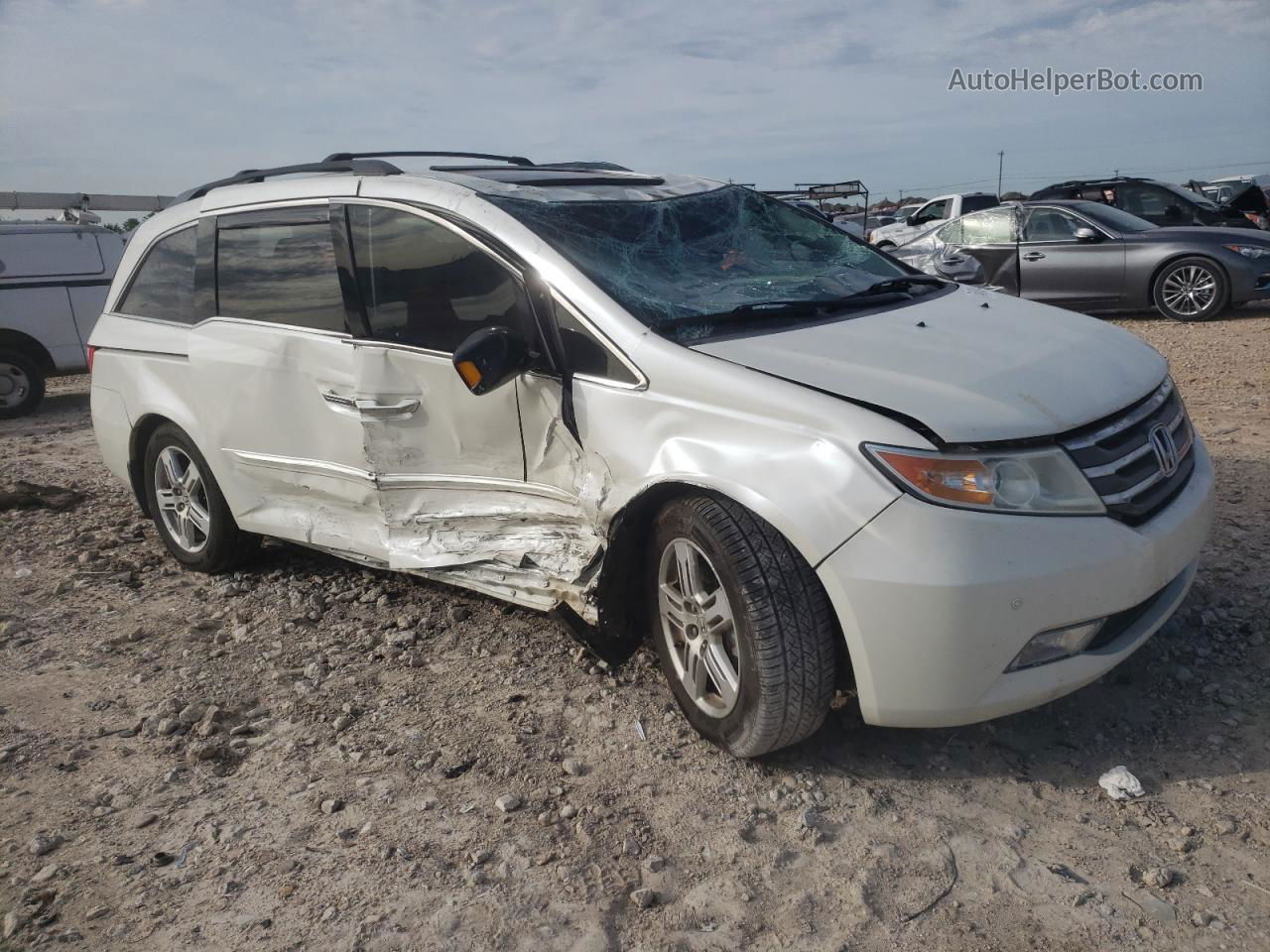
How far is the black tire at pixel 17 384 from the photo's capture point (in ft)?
33.0

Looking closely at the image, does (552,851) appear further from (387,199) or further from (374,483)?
(387,199)

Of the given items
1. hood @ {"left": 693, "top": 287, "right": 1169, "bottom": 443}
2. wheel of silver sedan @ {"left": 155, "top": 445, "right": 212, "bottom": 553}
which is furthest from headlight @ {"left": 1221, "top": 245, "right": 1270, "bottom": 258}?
wheel of silver sedan @ {"left": 155, "top": 445, "right": 212, "bottom": 553}

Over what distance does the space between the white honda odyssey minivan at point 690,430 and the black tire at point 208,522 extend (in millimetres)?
27

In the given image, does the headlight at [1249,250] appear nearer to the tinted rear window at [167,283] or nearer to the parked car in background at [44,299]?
the tinted rear window at [167,283]

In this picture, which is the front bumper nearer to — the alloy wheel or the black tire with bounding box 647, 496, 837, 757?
the black tire with bounding box 647, 496, 837, 757

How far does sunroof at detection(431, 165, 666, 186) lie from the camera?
3.85 m

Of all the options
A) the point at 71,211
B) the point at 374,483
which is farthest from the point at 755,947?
the point at 71,211

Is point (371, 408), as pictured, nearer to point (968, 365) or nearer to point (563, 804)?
point (563, 804)

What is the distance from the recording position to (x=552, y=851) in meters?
2.60

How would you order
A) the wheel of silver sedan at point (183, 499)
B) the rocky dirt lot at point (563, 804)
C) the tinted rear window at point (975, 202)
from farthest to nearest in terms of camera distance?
the tinted rear window at point (975, 202)
the wheel of silver sedan at point (183, 499)
the rocky dirt lot at point (563, 804)

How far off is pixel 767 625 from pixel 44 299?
32.4ft

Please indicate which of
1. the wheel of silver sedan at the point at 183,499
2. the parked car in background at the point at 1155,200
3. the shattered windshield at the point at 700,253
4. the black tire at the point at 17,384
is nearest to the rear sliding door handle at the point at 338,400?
the shattered windshield at the point at 700,253

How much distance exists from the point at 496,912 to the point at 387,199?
96.1 inches

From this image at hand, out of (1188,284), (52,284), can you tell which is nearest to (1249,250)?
(1188,284)
